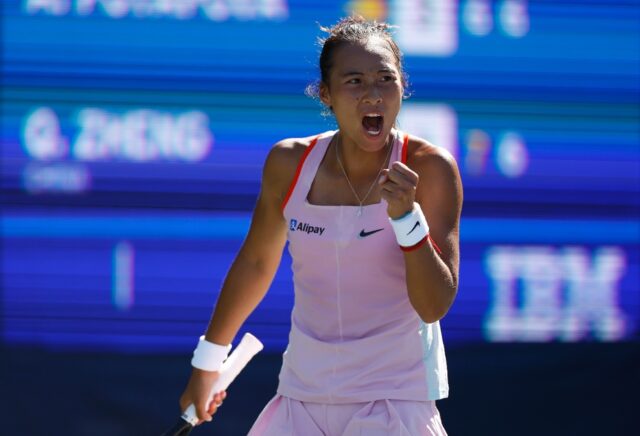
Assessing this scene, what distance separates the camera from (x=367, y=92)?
3.15 meters

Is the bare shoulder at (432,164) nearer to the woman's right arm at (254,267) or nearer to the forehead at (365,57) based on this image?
the forehead at (365,57)

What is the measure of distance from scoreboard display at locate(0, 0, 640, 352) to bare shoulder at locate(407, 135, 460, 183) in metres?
1.79

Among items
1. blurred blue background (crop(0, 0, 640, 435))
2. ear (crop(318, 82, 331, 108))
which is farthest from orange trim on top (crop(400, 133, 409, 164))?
blurred blue background (crop(0, 0, 640, 435))

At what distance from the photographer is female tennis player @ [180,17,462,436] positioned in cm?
311

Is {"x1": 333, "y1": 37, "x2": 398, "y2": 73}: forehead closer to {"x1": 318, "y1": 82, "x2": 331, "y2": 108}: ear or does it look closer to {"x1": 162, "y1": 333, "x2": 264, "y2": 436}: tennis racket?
{"x1": 318, "y1": 82, "x2": 331, "y2": 108}: ear

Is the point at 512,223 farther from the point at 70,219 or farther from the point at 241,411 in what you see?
the point at 70,219

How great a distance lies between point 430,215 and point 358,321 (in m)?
0.32

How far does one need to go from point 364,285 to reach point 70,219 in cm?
210

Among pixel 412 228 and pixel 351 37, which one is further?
pixel 351 37

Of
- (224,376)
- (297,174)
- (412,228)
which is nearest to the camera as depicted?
(412,228)

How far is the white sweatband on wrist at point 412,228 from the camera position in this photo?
2.91m

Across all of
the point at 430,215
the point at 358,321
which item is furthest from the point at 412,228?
the point at 358,321

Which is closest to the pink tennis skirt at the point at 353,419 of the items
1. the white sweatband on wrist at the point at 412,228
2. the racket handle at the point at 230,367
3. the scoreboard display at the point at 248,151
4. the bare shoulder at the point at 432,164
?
the racket handle at the point at 230,367

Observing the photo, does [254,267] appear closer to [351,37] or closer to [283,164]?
[283,164]
